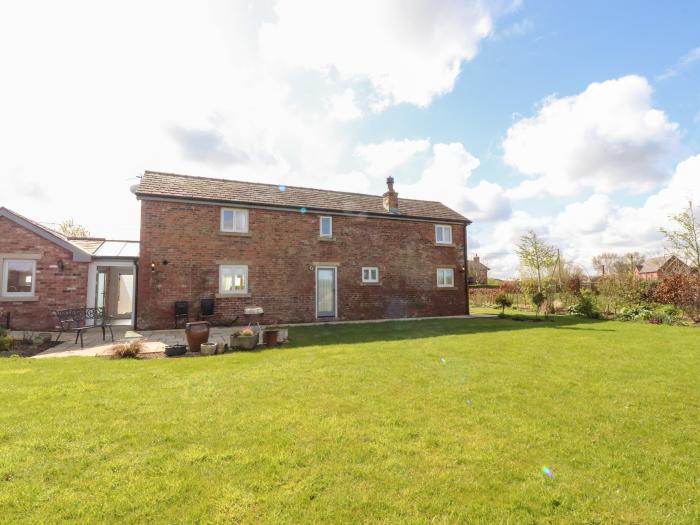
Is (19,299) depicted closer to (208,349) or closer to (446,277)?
(208,349)

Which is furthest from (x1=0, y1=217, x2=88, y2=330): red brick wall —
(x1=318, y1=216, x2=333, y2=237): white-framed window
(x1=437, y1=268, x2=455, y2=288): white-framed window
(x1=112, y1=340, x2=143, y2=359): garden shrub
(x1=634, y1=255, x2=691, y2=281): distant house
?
(x1=634, y1=255, x2=691, y2=281): distant house

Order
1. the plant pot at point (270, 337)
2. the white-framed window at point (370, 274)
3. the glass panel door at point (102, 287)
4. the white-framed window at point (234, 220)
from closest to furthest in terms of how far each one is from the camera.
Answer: the plant pot at point (270, 337) → the white-framed window at point (234, 220) → the glass panel door at point (102, 287) → the white-framed window at point (370, 274)

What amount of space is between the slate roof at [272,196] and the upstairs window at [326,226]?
1.86 ft

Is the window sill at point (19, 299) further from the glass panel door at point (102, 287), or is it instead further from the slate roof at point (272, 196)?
the slate roof at point (272, 196)

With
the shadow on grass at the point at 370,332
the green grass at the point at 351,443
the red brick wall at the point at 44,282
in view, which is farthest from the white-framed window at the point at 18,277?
the shadow on grass at the point at 370,332

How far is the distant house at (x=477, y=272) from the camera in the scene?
147 feet

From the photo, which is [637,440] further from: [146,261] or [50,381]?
[146,261]

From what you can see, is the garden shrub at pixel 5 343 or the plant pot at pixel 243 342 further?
the plant pot at pixel 243 342

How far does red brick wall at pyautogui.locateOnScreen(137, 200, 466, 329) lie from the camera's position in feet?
46.2

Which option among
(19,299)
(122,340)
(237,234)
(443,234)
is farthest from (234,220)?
(443,234)

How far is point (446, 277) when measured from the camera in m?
20.2

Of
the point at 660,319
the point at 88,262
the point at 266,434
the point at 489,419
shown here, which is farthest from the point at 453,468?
the point at 660,319

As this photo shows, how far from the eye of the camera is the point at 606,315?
18.9m

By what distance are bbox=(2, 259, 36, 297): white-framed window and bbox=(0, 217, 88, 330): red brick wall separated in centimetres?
25
